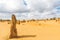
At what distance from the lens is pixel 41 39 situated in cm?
1338

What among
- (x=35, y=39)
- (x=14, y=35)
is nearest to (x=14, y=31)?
(x=14, y=35)

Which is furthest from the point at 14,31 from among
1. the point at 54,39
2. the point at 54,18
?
the point at 54,18

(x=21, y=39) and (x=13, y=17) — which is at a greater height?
(x=13, y=17)

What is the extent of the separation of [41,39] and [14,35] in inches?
69.4

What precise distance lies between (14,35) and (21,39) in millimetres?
665

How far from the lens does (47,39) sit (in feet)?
43.5

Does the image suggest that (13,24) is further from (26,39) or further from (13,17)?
(26,39)

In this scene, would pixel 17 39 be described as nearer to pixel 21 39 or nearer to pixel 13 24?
pixel 21 39

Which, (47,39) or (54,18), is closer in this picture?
(47,39)

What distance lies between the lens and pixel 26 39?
1352 centimetres

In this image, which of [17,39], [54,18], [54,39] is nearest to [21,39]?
[17,39]

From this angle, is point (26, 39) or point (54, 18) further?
point (54, 18)

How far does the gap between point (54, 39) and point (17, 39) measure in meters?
2.29

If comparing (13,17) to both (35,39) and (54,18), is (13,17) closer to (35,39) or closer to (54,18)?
(35,39)
